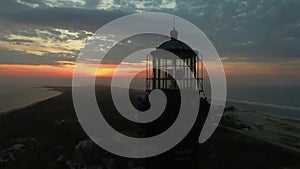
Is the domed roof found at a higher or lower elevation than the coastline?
higher

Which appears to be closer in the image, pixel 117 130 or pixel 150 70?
pixel 150 70

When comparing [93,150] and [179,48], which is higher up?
[179,48]

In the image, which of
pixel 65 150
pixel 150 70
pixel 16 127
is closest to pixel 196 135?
pixel 150 70

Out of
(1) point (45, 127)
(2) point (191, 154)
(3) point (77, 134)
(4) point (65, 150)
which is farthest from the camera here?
(1) point (45, 127)

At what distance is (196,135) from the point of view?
12.6 metres

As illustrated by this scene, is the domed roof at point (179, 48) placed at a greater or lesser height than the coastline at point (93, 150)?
greater

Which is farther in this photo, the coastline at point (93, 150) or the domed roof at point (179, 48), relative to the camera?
the coastline at point (93, 150)

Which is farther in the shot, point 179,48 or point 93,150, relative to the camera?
point 93,150

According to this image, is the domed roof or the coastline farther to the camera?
the coastline

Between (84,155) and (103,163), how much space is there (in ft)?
6.99

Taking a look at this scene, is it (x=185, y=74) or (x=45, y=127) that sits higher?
(x=185, y=74)

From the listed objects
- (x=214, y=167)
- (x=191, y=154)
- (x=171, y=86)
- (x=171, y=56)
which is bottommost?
(x=214, y=167)

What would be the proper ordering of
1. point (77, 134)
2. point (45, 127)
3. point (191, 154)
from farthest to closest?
1. point (45, 127)
2. point (77, 134)
3. point (191, 154)

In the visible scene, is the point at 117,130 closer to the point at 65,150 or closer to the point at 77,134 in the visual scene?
the point at 77,134
